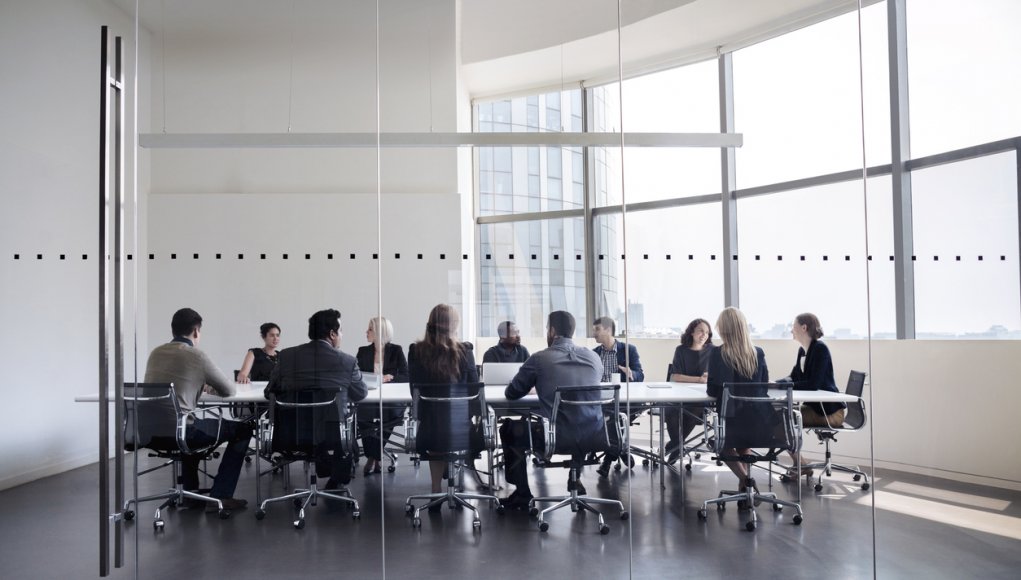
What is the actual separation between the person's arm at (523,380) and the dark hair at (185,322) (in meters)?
1.67

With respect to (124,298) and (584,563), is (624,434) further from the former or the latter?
(124,298)

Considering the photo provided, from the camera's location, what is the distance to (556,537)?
3.28m

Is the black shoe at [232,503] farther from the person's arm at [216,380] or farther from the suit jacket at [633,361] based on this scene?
the suit jacket at [633,361]

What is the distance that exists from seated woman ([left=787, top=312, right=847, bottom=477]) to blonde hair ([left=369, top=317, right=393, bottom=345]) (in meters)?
2.12

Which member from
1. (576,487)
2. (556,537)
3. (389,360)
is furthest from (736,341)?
(389,360)

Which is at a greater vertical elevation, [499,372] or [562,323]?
[562,323]

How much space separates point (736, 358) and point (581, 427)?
2.96 ft

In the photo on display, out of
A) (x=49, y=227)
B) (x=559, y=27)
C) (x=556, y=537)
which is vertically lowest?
(x=556, y=537)

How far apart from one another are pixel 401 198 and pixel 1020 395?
3490 mm

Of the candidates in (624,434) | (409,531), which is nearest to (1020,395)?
(624,434)

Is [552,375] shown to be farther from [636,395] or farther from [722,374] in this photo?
[722,374]

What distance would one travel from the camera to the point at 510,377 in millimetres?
3514

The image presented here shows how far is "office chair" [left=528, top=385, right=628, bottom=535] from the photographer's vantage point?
3445mm

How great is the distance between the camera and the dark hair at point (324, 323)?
132 inches
